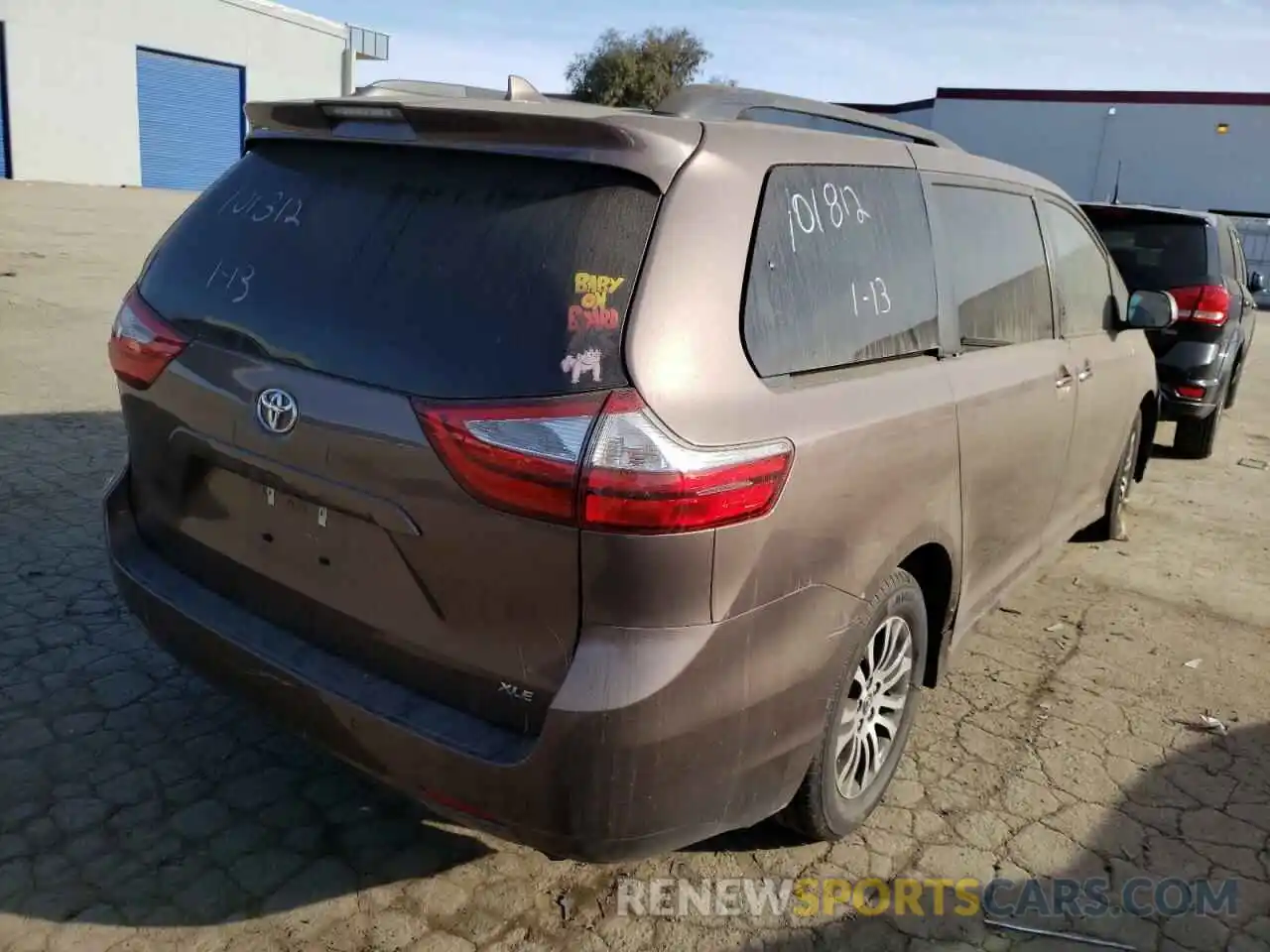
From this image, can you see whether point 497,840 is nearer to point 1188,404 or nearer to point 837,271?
point 837,271

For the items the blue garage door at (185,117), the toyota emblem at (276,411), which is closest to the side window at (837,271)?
the toyota emblem at (276,411)

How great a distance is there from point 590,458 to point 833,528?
0.68 meters

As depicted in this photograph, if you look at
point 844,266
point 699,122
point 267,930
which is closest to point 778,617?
point 844,266

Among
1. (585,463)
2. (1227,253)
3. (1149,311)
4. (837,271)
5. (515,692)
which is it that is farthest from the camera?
(1227,253)

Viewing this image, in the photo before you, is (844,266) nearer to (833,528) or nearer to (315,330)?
(833,528)

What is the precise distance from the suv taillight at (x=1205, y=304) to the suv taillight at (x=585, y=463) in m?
6.48

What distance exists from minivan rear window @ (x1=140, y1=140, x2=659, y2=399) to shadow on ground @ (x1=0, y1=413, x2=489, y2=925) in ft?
3.35

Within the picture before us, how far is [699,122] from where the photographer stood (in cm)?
240

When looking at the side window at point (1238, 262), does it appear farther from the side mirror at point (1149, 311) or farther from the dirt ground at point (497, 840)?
the dirt ground at point (497, 840)

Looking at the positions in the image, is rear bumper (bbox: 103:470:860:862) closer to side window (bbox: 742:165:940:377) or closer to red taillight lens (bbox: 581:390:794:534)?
red taillight lens (bbox: 581:390:794:534)

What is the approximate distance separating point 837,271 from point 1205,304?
19.2 feet

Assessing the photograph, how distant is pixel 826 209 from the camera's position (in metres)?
2.65

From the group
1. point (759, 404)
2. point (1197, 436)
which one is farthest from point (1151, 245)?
point (759, 404)

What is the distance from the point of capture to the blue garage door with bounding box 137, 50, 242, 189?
30484 millimetres
